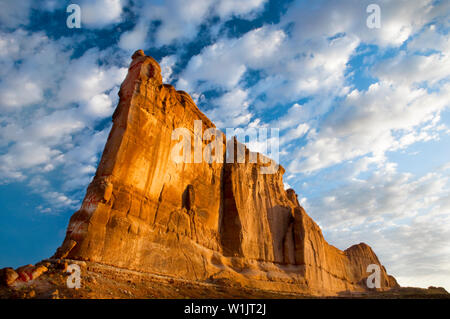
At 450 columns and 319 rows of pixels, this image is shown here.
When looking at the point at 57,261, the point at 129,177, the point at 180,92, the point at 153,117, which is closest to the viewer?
the point at 57,261

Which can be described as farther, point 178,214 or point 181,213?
point 181,213

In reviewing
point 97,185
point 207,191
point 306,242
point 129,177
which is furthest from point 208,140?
point 306,242

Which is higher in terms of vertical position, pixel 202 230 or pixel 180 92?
pixel 180 92

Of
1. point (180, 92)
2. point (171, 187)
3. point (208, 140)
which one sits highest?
point (180, 92)

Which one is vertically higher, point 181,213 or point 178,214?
point 181,213
